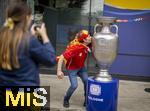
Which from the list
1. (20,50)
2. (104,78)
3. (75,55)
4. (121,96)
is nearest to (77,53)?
(75,55)

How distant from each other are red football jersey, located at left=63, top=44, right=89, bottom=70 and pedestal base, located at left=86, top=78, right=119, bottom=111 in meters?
0.81

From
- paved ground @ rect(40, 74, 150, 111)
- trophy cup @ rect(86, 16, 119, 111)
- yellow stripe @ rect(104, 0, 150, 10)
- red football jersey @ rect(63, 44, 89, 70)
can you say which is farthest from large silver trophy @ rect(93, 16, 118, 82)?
yellow stripe @ rect(104, 0, 150, 10)

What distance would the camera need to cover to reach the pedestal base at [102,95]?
695 centimetres

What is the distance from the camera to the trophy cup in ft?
22.5

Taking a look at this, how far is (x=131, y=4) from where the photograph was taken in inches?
421

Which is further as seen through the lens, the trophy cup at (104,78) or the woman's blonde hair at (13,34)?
the trophy cup at (104,78)

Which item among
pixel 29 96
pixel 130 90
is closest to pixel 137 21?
pixel 130 90

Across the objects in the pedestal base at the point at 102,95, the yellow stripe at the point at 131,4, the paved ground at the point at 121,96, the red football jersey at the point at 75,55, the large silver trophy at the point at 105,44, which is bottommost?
the paved ground at the point at 121,96

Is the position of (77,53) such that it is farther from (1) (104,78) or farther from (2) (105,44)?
(2) (105,44)

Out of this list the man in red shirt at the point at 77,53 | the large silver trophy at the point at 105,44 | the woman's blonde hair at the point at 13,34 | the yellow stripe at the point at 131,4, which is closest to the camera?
the woman's blonde hair at the point at 13,34

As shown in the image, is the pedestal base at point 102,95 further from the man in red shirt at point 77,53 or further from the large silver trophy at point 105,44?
the man in red shirt at point 77,53

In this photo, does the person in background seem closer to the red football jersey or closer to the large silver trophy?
the large silver trophy

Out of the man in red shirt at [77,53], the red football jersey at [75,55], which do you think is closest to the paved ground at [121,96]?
the man in red shirt at [77,53]

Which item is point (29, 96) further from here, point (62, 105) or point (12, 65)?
point (62, 105)
